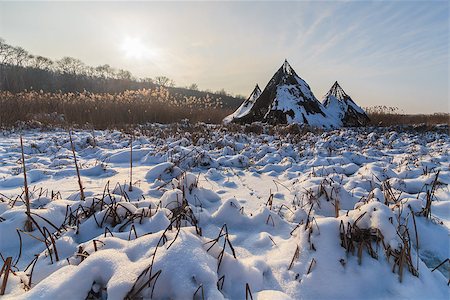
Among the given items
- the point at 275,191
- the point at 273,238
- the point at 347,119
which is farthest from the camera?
the point at 347,119

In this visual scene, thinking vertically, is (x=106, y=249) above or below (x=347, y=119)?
below

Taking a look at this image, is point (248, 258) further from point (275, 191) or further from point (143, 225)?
point (275, 191)

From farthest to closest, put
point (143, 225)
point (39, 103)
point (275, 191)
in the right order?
point (39, 103) < point (275, 191) < point (143, 225)

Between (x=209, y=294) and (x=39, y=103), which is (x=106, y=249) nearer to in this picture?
(x=209, y=294)

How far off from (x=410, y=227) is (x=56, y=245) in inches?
99.7

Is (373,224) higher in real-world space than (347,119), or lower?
lower

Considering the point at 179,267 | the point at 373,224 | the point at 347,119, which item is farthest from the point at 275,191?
the point at 347,119

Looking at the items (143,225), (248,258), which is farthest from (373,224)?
(143,225)

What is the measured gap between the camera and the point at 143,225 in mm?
1895

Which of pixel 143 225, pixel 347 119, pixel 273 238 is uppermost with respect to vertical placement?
pixel 347 119

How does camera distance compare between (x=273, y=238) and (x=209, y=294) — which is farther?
(x=273, y=238)

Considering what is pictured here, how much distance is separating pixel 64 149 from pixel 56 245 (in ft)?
14.7

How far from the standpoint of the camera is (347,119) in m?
13.3

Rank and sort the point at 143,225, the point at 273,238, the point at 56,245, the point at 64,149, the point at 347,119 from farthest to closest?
the point at 347,119
the point at 64,149
the point at 273,238
the point at 143,225
the point at 56,245
